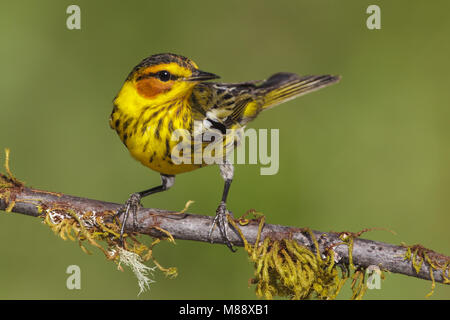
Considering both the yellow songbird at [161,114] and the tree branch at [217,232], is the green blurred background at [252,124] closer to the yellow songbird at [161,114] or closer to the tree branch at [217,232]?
the yellow songbird at [161,114]

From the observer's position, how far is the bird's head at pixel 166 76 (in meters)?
4.62

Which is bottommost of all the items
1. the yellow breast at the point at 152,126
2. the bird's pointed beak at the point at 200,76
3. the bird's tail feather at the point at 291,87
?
the yellow breast at the point at 152,126

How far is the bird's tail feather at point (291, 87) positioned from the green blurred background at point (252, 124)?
102 cm

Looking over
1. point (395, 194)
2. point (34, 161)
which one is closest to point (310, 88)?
point (395, 194)

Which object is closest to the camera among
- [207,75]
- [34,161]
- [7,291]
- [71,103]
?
[207,75]

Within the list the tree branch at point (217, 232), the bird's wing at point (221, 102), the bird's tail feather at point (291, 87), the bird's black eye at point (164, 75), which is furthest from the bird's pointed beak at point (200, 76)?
the bird's tail feather at point (291, 87)

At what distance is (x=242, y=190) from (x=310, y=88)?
1.55 m

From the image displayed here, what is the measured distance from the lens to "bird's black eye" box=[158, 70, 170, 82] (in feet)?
15.2

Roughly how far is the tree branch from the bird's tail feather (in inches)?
108

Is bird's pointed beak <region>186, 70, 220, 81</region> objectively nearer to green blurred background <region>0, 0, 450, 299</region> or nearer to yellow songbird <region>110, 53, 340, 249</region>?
yellow songbird <region>110, 53, 340, 249</region>

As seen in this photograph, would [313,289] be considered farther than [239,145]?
No

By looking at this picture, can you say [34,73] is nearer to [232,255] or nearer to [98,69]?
[98,69]

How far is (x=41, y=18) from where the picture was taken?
25.6 feet

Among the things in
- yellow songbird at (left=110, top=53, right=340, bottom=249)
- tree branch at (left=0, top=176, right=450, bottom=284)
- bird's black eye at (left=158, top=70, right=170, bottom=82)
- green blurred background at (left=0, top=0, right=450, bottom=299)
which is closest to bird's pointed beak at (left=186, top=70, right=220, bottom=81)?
yellow songbird at (left=110, top=53, right=340, bottom=249)
